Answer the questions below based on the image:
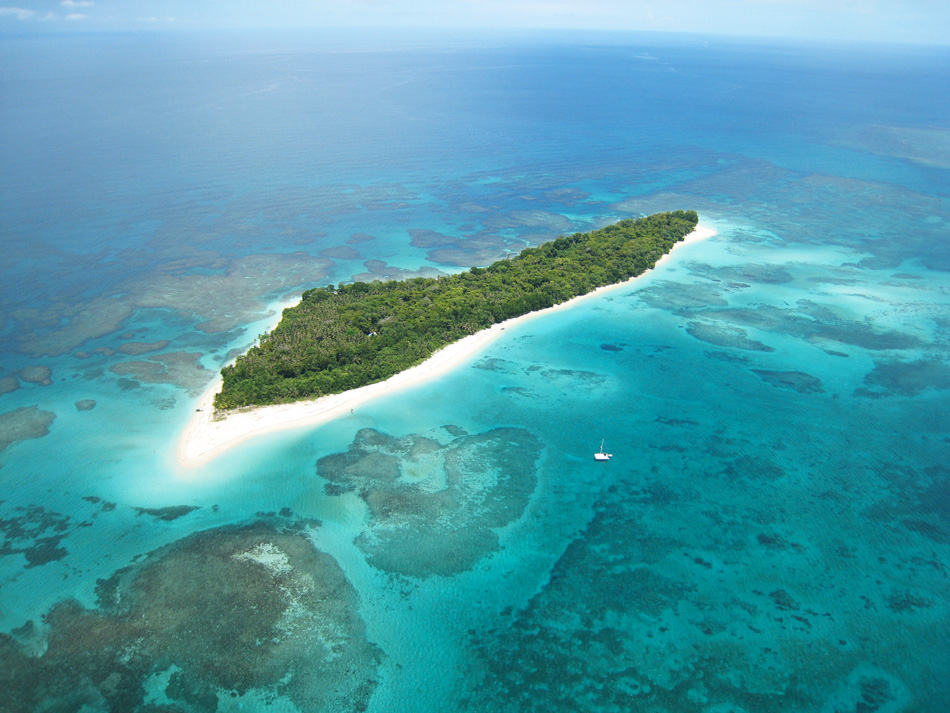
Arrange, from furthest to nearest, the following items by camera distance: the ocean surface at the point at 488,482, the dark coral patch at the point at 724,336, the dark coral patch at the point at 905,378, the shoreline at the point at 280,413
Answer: the dark coral patch at the point at 724,336, the dark coral patch at the point at 905,378, the shoreline at the point at 280,413, the ocean surface at the point at 488,482

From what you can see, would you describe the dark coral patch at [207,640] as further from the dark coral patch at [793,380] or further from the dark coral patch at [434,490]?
the dark coral patch at [793,380]

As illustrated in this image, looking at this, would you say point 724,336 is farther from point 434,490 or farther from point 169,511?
point 169,511

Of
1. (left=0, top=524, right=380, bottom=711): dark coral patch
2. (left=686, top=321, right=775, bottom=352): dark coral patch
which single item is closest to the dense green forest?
(left=686, top=321, right=775, bottom=352): dark coral patch

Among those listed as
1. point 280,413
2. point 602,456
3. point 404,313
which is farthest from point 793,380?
point 280,413

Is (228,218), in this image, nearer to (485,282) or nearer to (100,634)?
(485,282)

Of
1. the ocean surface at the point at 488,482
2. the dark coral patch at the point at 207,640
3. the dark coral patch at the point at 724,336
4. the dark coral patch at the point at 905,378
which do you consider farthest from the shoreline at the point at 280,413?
the dark coral patch at the point at 905,378

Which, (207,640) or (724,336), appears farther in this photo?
(724,336)

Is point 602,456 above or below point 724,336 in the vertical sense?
below
